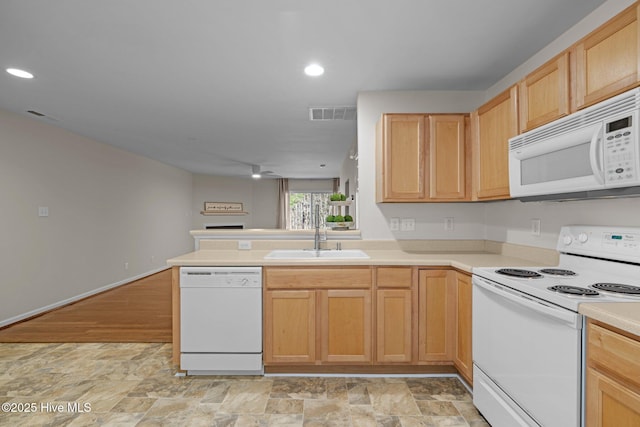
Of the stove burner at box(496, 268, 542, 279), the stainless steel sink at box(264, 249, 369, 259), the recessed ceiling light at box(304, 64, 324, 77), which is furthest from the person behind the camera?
the stainless steel sink at box(264, 249, 369, 259)

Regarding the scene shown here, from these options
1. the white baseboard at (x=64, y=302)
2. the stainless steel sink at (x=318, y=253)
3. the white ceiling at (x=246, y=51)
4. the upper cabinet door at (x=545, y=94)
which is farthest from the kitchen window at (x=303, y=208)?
the upper cabinet door at (x=545, y=94)

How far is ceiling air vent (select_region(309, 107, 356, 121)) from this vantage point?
3410 mm

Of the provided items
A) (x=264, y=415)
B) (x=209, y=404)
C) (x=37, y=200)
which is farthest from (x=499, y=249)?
(x=37, y=200)

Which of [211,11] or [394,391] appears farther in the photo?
[394,391]

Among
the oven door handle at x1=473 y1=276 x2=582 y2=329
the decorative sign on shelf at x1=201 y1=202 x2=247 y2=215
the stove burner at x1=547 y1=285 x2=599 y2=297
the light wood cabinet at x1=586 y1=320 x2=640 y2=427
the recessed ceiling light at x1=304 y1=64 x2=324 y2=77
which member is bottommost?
the light wood cabinet at x1=586 y1=320 x2=640 y2=427

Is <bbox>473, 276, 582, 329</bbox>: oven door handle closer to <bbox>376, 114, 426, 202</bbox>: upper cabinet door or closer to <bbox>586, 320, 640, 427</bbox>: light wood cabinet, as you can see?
<bbox>586, 320, 640, 427</bbox>: light wood cabinet

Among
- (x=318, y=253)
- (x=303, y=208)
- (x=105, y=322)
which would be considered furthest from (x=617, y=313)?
(x=303, y=208)

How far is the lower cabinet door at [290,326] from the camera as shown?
233 cm

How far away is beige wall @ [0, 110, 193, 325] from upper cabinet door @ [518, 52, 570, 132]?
192 inches

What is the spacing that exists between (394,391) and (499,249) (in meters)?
1.42

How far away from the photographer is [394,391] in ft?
7.25

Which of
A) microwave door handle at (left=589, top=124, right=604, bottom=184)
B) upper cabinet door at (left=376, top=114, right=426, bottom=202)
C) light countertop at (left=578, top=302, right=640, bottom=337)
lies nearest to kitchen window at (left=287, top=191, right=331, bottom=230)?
upper cabinet door at (left=376, top=114, right=426, bottom=202)

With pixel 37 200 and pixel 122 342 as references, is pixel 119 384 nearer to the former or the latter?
pixel 122 342

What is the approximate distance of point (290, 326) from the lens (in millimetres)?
2334
